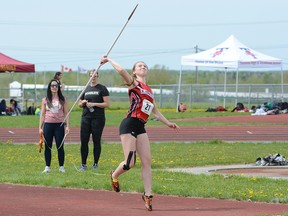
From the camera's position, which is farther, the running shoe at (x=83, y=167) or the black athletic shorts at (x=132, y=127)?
the running shoe at (x=83, y=167)

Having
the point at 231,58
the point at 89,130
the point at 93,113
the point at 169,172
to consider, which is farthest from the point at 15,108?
the point at 169,172

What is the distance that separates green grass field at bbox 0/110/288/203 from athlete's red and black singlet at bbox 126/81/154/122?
6.71 feet

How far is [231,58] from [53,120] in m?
34.0

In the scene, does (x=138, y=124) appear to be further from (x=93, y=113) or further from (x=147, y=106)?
(x=93, y=113)

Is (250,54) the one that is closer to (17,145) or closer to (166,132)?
(166,132)

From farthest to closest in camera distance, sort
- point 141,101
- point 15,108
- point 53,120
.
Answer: point 15,108 < point 53,120 < point 141,101

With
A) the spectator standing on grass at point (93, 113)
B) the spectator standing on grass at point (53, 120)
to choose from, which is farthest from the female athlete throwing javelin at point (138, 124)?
the spectator standing on grass at point (93, 113)

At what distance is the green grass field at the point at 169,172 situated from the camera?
48.4 feet

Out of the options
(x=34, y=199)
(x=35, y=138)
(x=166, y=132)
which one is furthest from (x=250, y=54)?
(x=34, y=199)

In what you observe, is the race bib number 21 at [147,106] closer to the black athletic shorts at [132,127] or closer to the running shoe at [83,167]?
the black athletic shorts at [132,127]

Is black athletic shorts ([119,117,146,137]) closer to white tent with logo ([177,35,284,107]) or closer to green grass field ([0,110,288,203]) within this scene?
green grass field ([0,110,288,203])

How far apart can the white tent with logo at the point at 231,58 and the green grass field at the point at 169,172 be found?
24.0 meters

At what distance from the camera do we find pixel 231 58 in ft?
167

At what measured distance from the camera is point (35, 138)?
96.5 feet
